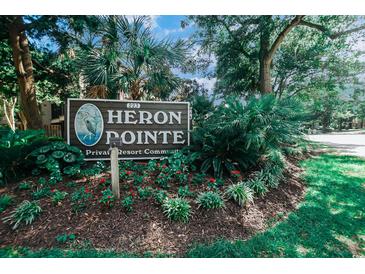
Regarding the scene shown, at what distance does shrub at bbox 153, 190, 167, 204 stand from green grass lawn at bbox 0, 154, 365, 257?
823 millimetres

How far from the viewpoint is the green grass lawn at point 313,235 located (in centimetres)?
222

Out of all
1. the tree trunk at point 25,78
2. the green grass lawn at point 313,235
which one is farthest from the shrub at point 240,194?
the tree trunk at point 25,78

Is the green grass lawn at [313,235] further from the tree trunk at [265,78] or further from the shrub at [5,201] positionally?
the tree trunk at [265,78]

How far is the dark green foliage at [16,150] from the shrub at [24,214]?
3.90 feet

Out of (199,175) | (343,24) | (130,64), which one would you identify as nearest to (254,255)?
(199,175)

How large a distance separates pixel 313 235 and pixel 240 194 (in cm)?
101

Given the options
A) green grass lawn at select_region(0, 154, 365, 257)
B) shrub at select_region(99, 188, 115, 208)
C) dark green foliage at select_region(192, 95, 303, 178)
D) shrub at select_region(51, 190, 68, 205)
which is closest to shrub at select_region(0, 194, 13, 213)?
shrub at select_region(51, 190, 68, 205)

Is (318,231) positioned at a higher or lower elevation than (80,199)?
lower

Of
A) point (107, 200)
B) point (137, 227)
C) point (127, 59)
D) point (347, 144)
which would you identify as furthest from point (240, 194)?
point (347, 144)

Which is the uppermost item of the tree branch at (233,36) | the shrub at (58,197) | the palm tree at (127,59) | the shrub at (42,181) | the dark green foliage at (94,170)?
the tree branch at (233,36)

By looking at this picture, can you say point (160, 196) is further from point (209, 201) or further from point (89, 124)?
point (89, 124)

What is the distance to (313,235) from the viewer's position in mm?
2605

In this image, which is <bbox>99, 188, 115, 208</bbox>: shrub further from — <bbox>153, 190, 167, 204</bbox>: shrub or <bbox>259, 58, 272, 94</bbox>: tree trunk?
<bbox>259, 58, 272, 94</bbox>: tree trunk

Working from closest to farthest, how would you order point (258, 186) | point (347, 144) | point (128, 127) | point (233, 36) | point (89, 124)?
point (258, 186) < point (89, 124) < point (128, 127) < point (233, 36) < point (347, 144)
